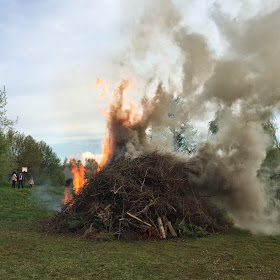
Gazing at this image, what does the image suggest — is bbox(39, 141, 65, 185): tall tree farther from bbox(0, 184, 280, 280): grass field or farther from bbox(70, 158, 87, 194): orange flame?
bbox(0, 184, 280, 280): grass field

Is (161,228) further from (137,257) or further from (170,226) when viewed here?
(137,257)

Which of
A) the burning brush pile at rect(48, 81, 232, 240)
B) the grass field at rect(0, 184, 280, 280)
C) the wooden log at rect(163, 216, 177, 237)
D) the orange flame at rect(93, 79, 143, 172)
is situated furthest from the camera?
the orange flame at rect(93, 79, 143, 172)

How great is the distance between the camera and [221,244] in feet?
35.0

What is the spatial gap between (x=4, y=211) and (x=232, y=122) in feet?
44.3

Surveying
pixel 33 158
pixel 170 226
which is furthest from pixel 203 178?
pixel 33 158

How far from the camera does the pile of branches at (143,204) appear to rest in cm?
1202

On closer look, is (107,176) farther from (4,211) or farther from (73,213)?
(4,211)

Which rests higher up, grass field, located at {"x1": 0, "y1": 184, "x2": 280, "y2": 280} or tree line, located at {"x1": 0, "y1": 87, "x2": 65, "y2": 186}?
tree line, located at {"x1": 0, "y1": 87, "x2": 65, "y2": 186}

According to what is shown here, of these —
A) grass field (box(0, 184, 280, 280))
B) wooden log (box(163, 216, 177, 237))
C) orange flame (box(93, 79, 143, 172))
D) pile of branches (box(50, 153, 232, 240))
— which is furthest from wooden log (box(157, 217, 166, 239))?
orange flame (box(93, 79, 143, 172))

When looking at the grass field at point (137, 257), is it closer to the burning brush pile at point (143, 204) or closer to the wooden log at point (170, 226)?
the wooden log at point (170, 226)

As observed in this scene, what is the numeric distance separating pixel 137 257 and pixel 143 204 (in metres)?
3.85

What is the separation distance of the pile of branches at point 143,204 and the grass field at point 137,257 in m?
0.87

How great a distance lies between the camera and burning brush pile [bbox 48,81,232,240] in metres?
12.0

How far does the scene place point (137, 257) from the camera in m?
8.80
